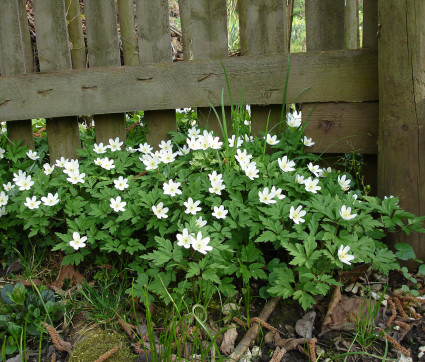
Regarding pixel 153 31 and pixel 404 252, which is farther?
pixel 153 31

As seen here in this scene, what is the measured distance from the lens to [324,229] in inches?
82.4

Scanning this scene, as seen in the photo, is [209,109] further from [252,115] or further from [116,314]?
[116,314]

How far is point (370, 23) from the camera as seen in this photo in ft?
7.99

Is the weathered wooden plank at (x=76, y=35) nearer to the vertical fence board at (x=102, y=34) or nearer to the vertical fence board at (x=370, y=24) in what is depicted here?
the vertical fence board at (x=102, y=34)

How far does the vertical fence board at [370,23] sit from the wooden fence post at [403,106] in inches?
8.1

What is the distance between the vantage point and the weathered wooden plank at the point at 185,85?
2.52m

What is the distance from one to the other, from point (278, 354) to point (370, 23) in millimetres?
1835

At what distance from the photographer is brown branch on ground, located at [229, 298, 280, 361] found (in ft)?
6.14

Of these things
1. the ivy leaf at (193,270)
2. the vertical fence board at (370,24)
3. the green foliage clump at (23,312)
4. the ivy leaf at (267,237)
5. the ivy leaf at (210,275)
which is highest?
the vertical fence board at (370,24)

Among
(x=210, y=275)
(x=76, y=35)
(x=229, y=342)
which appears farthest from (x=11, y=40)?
(x=229, y=342)

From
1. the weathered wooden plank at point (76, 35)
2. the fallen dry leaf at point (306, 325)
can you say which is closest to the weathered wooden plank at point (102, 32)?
the weathered wooden plank at point (76, 35)

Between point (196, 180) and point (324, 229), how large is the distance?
2.23 feet

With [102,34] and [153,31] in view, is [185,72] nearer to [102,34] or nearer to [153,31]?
[153,31]

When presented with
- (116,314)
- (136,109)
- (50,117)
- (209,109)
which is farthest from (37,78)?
(116,314)
